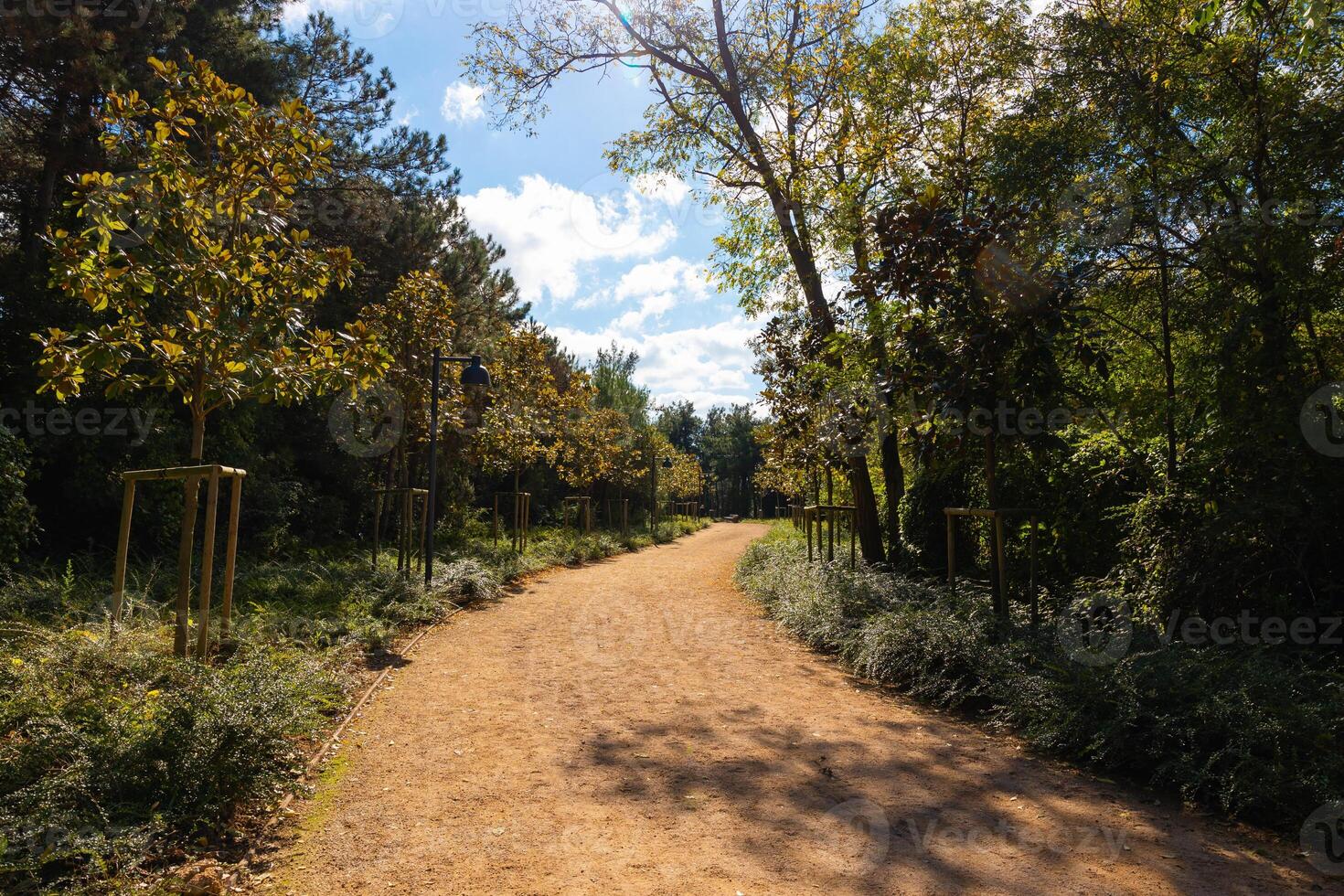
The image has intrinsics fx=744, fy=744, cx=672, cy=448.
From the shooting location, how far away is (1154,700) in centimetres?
450

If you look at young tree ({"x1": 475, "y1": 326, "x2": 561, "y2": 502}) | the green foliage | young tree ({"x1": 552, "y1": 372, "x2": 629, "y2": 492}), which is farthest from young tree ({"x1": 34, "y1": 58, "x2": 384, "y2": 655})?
young tree ({"x1": 552, "y1": 372, "x2": 629, "y2": 492})

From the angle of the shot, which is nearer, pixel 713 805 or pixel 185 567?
pixel 713 805

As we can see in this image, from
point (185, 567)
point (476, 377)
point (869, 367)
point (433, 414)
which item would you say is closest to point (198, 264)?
point (185, 567)

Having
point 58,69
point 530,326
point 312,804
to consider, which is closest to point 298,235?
point 312,804

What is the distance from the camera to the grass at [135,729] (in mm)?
2990

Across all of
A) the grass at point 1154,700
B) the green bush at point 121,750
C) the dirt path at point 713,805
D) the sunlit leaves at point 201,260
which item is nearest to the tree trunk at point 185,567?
the green bush at point 121,750

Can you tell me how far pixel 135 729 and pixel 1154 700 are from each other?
18.5ft

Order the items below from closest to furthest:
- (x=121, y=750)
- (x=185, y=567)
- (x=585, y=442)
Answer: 1. (x=121, y=750)
2. (x=185, y=567)
3. (x=585, y=442)

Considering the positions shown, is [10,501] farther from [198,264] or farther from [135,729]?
[135,729]

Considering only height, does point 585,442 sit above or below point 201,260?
above

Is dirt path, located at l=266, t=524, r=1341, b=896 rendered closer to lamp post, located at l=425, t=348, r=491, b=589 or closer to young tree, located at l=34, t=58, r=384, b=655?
young tree, located at l=34, t=58, r=384, b=655

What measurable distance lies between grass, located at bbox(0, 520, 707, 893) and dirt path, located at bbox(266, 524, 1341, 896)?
0.42m

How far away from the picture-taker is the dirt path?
3211 mm

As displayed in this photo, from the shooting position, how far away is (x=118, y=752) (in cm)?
351
